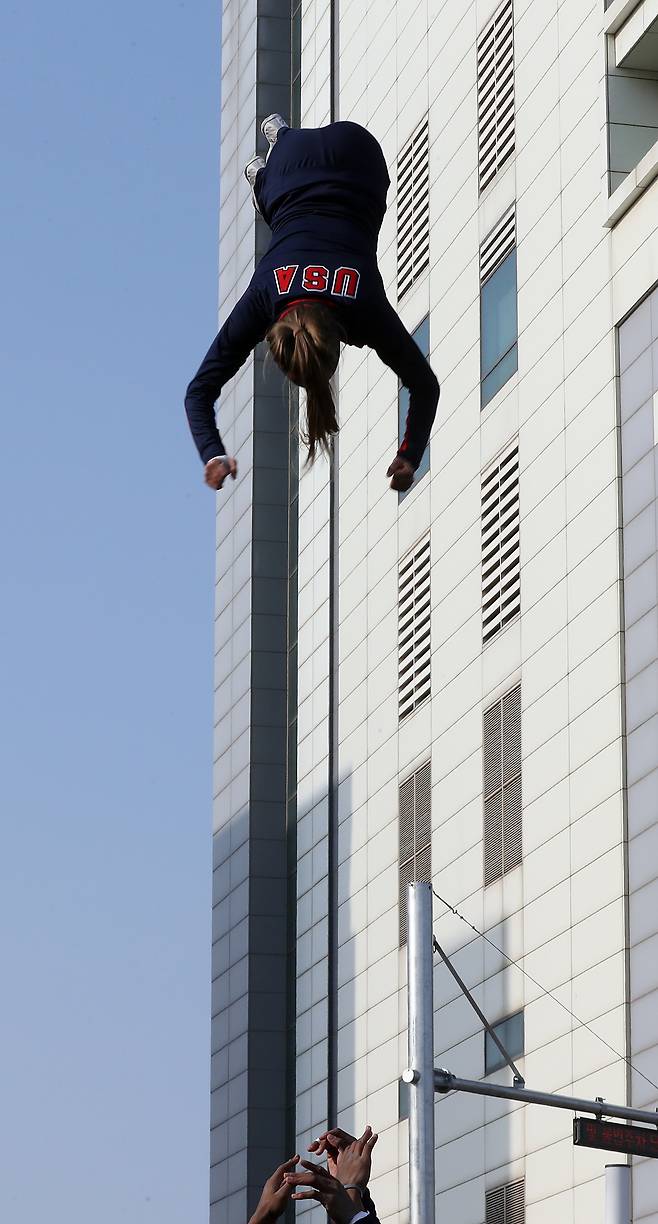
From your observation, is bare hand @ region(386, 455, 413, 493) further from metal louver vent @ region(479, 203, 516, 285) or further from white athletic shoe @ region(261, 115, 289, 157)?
metal louver vent @ region(479, 203, 516, 285)

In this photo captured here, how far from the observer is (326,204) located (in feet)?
34.5

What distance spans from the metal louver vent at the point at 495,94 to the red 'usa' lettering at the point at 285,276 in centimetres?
2398

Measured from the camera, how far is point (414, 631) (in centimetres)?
3688

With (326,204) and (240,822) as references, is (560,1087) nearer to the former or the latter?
(326,204)

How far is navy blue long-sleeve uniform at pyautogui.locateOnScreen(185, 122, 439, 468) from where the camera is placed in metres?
10.1

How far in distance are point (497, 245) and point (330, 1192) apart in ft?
93.2

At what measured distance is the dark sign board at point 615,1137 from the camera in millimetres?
15211

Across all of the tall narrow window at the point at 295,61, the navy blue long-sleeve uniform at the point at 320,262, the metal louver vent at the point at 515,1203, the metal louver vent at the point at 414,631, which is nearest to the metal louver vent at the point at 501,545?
the metal louver vent at the point at 414,631

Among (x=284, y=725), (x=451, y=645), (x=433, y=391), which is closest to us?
(x=433, y=391)

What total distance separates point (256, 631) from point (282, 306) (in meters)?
40.6

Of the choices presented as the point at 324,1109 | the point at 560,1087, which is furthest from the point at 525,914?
the point at 324,1109

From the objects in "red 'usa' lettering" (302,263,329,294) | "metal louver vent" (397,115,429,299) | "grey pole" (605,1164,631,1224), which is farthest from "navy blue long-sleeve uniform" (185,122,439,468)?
"metal louver vent" (397,115,429,299)

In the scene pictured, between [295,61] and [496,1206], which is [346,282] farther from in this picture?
[295,61]

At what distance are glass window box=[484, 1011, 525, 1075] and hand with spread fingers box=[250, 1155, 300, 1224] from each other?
886 inches
